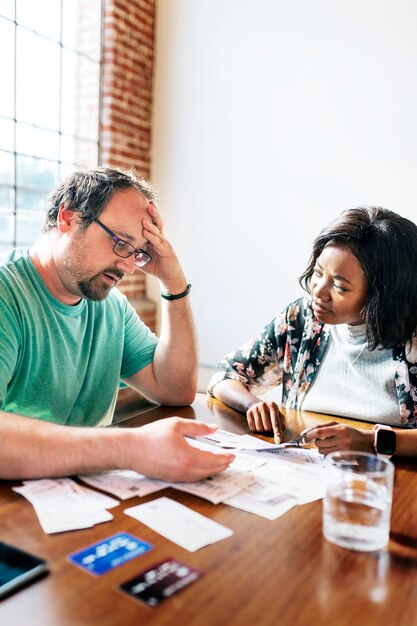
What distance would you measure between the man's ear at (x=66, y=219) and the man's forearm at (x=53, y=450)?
63cm

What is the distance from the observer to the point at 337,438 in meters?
1.35

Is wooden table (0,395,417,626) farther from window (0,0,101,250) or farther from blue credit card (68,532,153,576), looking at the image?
window (0,0,101,250)

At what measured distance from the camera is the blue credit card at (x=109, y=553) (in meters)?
0.81

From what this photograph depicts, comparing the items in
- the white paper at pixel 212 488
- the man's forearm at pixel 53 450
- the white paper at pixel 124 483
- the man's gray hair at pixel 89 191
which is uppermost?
the man's gray hair at pixel 89 191

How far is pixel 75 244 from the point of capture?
1.53 metres

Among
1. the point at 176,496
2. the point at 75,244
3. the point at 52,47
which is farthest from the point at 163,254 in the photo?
the point at 52,47

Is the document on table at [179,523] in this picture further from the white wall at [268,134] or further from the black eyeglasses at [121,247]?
the white wall at [268,134]

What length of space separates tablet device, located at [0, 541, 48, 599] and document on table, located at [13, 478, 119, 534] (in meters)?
0.07

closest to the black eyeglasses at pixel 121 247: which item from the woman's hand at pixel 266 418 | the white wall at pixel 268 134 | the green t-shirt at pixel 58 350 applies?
the green t-shirt at pixel 58 350

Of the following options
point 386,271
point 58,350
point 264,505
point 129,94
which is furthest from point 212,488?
point 129,94

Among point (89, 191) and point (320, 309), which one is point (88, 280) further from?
point (320, 309)

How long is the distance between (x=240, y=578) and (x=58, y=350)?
883 millimetres

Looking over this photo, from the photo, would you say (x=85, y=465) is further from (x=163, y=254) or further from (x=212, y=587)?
(x=163, y=254)

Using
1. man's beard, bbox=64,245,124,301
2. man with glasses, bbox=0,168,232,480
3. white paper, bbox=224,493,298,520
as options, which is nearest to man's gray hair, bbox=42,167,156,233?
man with glasses, bbox=0,168,232,480
